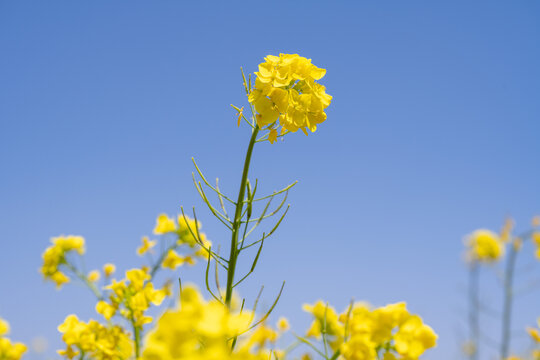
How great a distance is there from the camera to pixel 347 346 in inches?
A: 39.4

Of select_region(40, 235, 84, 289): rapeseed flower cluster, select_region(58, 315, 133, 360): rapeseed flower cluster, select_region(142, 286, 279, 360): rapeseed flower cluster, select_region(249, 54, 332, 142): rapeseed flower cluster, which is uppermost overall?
A: select_region(40, 235, 84, 289): rapeseed flower cluster

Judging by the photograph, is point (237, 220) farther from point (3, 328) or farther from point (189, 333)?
point (3, 328)

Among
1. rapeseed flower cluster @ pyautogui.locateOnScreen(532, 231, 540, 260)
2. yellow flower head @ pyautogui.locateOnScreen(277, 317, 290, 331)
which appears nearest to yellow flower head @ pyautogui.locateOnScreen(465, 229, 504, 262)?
rapeseed flower cluster @ pyautogui.locateOnScreen(532, 231, 540, 260)

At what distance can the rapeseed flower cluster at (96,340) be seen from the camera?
1684 millimetres

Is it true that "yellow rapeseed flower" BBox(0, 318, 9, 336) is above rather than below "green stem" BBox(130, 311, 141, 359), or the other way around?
above

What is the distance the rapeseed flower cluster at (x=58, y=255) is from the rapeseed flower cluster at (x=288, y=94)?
2.24m

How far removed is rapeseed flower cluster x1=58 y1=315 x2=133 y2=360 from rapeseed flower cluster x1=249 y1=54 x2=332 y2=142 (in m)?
1.13

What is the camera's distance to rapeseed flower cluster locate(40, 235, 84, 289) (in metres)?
2.91

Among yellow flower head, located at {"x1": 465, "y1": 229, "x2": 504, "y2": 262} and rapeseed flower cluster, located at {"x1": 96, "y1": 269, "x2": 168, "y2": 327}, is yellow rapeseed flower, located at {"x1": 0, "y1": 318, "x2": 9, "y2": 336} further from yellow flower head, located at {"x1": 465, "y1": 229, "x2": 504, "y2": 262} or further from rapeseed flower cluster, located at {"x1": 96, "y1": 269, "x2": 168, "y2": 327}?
yellow flower head, located at {"x1": 465, "y1": 229, "x2": 504, "y2": 262}

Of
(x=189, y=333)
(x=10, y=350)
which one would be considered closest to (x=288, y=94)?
(x=189, y=333)

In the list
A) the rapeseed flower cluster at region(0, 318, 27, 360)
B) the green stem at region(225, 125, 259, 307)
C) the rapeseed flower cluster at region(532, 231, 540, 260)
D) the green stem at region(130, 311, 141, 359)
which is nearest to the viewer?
the green stem at region(225, 125, 259, 307)

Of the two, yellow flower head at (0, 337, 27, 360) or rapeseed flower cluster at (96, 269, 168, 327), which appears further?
yellow flower head at (0, 337, 27, 360)

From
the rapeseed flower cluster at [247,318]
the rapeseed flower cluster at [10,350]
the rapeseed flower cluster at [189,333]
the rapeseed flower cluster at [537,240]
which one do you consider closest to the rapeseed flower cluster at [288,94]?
the rapeseed flower cluster at [247,318]

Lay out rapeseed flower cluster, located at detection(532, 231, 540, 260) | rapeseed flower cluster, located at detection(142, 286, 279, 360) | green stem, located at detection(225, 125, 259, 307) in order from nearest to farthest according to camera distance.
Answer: rapeseed flower cluster, located at detection(142, 286, 279, 360), green stem, located at detection(225, 125, 259, 307), rapeseed flower cluster, located at detection(532, 231, 540, 260)
